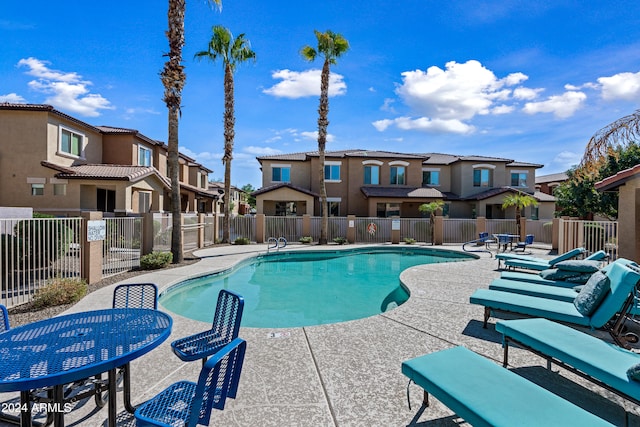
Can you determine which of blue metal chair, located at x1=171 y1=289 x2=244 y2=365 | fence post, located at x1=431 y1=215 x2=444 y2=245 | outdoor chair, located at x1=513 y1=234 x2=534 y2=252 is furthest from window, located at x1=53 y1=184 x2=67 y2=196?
outdoor chair, located at x1=513 y1=234 x2=534 y2=252

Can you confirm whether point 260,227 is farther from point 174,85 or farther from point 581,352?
point 581,352

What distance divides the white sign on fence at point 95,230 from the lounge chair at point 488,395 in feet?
30.2

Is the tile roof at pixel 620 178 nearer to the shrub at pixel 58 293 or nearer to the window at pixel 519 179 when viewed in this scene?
the shrub at pixel 58 293

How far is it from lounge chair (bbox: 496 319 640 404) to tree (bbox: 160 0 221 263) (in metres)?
12.3

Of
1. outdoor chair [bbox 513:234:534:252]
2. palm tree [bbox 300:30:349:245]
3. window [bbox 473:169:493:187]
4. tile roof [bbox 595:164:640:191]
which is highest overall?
palm tree [bbox 300:30:349:245]

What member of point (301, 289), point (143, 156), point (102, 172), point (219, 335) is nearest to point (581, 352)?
point (219, 335)

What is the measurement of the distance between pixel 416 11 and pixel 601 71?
7.33 meters

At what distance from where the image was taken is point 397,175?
97.2 ft

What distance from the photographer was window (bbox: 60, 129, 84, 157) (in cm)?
1966

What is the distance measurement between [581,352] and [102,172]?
75.4ft

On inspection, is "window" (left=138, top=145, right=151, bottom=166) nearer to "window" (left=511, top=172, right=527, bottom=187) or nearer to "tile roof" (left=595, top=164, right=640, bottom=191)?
"tile roof" (left=595, top=164, right=640, bottom=191)

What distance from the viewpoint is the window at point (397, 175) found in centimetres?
2959

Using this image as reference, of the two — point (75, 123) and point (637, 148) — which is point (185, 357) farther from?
point (637, 148)

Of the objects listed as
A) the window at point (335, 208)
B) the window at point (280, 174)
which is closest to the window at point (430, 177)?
the window at point (335, 208)
